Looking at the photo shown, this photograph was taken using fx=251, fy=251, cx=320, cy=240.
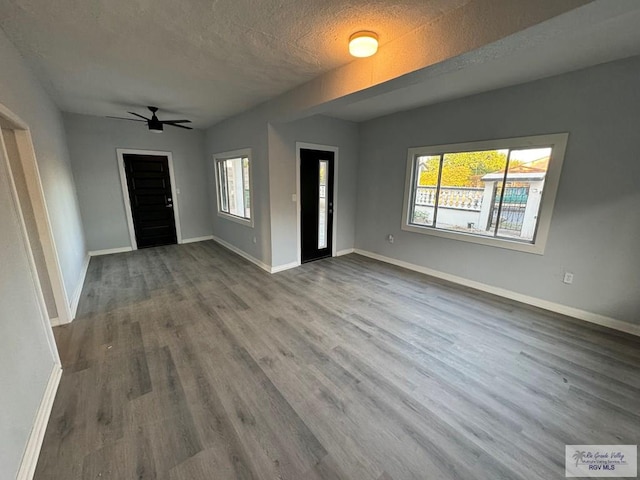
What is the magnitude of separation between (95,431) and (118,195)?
192 inches

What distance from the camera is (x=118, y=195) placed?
5062mm

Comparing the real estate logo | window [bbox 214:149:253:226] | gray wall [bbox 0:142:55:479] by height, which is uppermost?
window [bbox 214:149:253:226]

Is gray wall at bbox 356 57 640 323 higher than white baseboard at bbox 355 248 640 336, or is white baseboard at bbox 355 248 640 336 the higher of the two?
gray wall at bbox 356 57 640 323

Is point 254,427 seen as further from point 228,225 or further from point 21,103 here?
point 228,225

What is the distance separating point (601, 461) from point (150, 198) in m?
6.95

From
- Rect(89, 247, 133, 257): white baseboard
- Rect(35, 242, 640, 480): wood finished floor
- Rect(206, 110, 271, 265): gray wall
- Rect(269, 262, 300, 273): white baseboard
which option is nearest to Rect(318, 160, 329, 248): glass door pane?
Rect(269, 262, 300, 273): white baseboard

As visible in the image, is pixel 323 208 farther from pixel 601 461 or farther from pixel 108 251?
pixel 108 251

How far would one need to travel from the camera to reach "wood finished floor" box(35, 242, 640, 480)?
4.62 feet

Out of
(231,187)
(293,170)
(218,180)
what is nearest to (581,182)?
(293,170)

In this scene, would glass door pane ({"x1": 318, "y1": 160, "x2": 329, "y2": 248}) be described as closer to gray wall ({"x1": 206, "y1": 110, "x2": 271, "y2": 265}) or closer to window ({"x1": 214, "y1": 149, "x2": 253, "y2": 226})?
gray wall ({"x1": 206, "y1": 110, "x2": 271, "y2": 265})

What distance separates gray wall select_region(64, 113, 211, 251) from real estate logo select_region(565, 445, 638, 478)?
21.9 ft

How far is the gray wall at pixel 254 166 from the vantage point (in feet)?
13.0

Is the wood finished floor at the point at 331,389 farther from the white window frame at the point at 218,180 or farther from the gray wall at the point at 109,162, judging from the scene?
the gray wall at the point at 109,162

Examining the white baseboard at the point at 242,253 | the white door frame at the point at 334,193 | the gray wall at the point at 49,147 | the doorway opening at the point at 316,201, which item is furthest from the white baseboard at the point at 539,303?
the gray wall at the point at 49,147
